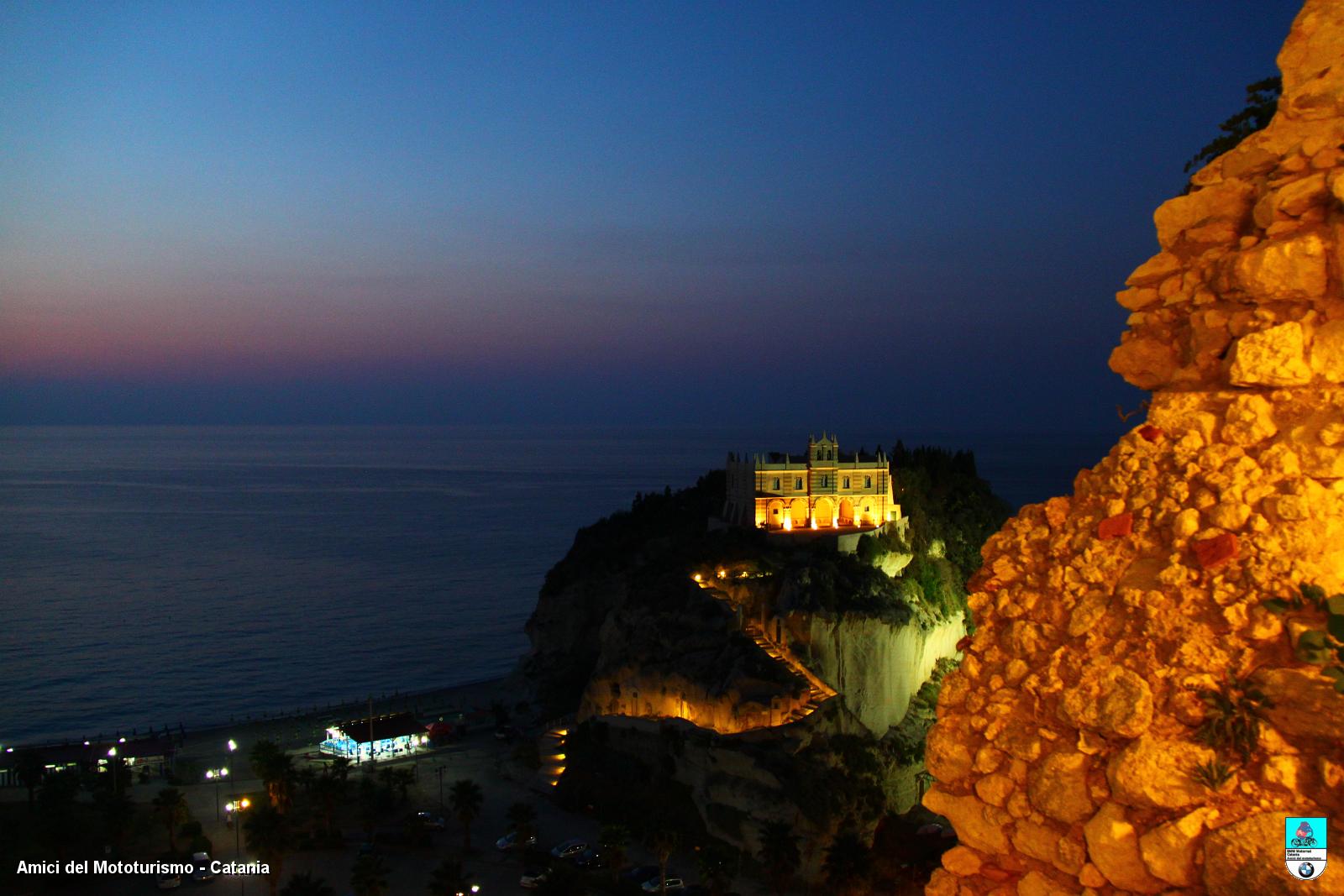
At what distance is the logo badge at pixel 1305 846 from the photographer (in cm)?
375

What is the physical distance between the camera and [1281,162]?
4809mm

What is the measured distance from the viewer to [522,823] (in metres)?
39.7

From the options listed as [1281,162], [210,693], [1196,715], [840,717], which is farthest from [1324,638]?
[210,693]

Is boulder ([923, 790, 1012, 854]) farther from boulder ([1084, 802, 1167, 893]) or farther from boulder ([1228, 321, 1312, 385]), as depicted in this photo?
boulder ([1228, 321, 1312, 385])

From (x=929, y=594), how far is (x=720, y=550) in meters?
10.8

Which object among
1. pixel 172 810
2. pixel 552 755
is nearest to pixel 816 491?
pixel 552 755

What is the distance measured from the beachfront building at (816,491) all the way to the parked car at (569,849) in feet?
72.0

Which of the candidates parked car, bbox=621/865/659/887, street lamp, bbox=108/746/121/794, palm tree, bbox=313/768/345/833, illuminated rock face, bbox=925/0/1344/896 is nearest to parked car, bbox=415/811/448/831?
palm tree, bbox=313/768/345/833

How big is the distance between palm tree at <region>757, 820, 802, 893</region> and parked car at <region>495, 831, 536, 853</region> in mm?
8828

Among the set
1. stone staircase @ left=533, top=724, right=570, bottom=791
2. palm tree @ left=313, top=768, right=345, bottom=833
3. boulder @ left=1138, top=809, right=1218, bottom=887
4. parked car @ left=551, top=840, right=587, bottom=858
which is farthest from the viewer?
stone staircase @ left=533, top=724, right=570, bottom=791

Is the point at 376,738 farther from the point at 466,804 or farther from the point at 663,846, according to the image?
the point at 663,846

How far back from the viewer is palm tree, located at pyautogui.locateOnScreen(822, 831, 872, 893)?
114 ft

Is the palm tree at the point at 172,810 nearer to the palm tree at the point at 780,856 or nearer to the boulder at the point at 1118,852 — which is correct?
the palm tree at the point at 780,856

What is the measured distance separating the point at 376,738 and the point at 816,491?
2599 centimetres
